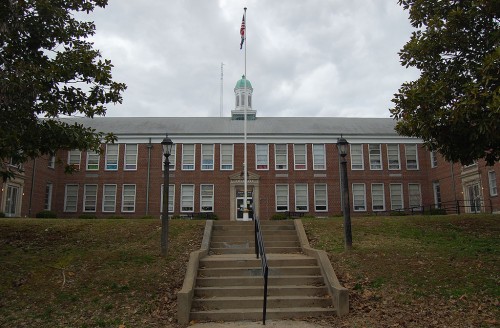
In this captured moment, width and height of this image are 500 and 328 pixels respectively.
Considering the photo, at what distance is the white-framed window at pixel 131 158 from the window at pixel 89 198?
2973 millimetres

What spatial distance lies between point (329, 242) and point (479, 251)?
406 cm

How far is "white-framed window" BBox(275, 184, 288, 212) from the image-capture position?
115 ft

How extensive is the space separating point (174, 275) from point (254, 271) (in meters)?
1.91

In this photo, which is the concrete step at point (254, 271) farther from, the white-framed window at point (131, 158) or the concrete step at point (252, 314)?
the white-framed window at point (131, 158)

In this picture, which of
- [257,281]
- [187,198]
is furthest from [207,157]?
[257,281]

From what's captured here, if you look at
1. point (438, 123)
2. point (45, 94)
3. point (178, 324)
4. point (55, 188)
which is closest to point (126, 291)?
point (178, 324)

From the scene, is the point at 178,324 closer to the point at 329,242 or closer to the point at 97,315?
the point at 97,315

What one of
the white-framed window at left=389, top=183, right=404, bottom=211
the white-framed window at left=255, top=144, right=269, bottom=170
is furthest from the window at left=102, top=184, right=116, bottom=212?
the white-framed window at left=389, top=183, right=404, bottom=211

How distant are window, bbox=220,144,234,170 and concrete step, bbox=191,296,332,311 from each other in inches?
1035

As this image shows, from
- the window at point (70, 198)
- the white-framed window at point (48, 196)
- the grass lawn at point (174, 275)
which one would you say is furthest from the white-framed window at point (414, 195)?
the white-framed window at point (48, 196)

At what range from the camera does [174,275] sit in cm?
1083

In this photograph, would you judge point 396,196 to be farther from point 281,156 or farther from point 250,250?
point 250,250

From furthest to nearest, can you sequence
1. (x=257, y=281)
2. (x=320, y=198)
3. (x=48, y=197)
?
(x=320, y=198) → (x=48, y=197) → (x=257, y=281)

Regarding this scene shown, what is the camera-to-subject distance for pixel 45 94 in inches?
403
